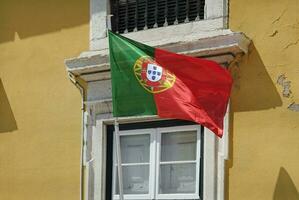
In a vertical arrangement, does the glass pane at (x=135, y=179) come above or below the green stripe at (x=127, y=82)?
below

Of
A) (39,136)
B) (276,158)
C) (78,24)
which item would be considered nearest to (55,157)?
(39,136)

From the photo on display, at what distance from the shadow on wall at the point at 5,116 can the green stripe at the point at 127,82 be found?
2.09 m

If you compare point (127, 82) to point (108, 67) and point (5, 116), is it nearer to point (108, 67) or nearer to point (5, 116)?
point (108, 67)

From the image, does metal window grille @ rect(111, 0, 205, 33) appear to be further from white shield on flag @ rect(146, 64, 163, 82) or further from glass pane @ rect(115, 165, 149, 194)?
glass pane @ rect(115, 165, 149, 194)

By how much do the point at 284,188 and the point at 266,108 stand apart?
770 millimetres

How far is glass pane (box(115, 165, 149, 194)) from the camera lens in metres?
7.25

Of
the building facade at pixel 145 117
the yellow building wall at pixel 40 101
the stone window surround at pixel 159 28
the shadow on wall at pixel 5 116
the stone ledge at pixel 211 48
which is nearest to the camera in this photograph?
the building facade at pixel 145 117

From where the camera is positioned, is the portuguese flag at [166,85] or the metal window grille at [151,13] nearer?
the portuguese flag at [166,85]

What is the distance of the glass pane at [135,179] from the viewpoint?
7254mm

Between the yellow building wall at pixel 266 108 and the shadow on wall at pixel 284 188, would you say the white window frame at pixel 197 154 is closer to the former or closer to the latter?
the yellow building wall at pixel 266 108

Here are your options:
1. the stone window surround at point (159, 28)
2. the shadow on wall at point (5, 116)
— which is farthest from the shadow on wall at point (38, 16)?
the shadow on wall at point (5, 116)

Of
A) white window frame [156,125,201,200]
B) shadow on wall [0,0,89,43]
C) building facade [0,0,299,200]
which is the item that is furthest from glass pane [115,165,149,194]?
shadow on wall [0,0,89,43]

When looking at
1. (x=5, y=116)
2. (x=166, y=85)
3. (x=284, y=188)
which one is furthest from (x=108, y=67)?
(x=284, y=188)

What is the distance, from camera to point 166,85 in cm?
654
